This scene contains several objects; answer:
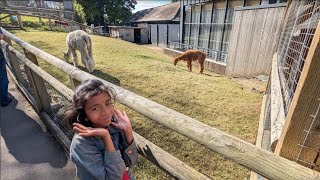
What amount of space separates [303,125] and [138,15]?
34.2 m

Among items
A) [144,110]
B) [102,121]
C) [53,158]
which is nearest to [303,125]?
[144,110]

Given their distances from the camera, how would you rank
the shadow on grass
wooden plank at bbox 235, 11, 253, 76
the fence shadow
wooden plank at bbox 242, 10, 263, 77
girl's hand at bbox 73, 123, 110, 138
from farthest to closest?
wooden plank at bbox 235, 11, 253, 76 < wooden plank at bbox 242, 10, 263, 77 < the shadow on grass < the fence shadow < girl's hand at bbox 73, 123, 110, 138

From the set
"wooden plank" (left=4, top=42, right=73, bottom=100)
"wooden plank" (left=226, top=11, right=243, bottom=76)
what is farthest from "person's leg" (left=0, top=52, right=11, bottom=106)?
"wooden plank" (left=226, top=11, right=243, bottom=76)

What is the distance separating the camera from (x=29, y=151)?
3.06 metres

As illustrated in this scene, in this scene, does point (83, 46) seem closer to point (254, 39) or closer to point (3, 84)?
point (3, 84)

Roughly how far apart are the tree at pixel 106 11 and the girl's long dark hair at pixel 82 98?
32549 millimetres

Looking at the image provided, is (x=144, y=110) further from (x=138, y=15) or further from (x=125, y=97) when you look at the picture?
(x=138, y=15)

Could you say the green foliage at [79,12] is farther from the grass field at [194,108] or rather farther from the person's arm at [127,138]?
the person's arm at [127,138]

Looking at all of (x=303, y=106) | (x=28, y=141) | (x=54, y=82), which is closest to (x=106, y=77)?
(x=28, y=141)

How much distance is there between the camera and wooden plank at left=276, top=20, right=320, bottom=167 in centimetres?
94

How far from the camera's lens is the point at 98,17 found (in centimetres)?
3164

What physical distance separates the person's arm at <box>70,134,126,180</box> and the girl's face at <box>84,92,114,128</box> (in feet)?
0.38

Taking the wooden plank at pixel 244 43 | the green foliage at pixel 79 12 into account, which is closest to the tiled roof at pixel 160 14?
the green foliage at pixel 79 12

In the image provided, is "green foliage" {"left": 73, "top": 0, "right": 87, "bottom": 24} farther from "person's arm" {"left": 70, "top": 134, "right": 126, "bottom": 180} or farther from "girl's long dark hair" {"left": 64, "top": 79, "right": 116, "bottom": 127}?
"person's arm" {"left": 70, "top": 134, "right": 126, "bottom": 180}
